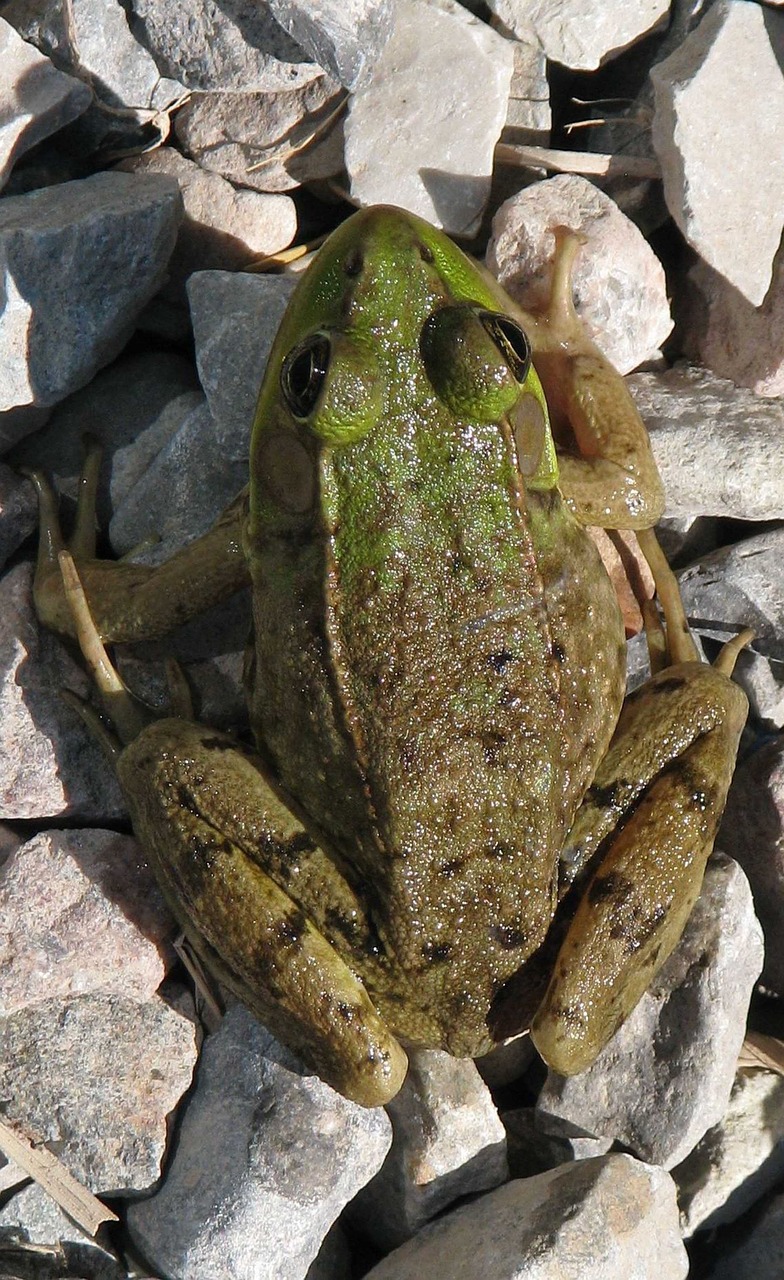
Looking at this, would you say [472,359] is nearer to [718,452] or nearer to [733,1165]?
[718,452]

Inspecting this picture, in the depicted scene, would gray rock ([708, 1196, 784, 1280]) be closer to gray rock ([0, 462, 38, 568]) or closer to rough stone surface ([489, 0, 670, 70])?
gray rock ([0, 462, 38, 568])

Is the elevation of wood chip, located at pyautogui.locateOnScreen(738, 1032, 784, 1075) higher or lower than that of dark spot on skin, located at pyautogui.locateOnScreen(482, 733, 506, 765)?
lower

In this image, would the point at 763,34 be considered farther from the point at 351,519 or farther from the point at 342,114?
the point at 351,519

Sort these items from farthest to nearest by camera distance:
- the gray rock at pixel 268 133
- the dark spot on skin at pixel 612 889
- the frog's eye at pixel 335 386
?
the gray rock at pixel 268 133 < the dark spot on skin at pixel 612 889 < the frog's eye at pixel 335 386

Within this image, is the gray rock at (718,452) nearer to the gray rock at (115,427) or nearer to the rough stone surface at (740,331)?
the rough stone surface at (740,331)

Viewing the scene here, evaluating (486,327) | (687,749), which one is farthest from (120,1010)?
(486,327)

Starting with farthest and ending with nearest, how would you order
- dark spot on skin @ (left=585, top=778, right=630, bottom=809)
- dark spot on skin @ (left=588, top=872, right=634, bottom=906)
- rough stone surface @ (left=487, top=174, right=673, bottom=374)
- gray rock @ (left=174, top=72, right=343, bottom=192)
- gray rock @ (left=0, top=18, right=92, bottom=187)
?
gray rock @ (left=174, top=72, right=343, bottom=192) < rough stone surface @ (left=487, top=174, right=673, bottom=374) < gray rock @ (left=0, top=18, right=92, bottom=187) < dark spot on skin @ (left=585, top=778, right=630, bottom=809) < dark spot on skin @ (left=588, top=872, right=634, bottom=906)

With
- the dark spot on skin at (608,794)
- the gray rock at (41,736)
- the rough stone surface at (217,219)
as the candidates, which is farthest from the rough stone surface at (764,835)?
the rough stone surface at (217,219)

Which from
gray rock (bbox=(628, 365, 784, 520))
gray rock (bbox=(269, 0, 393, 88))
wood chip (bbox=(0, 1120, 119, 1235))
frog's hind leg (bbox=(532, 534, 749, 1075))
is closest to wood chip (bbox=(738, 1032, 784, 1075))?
frog's hind leg (bbox=(532, 534, 749, 1075))
